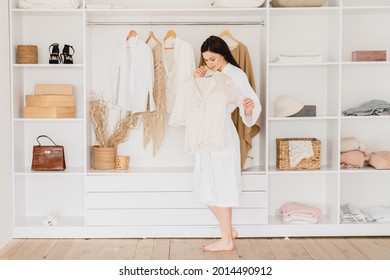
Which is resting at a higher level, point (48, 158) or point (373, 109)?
point (373, 109)

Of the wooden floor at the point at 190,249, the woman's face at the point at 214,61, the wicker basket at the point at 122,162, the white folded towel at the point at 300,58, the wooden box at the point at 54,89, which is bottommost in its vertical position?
the wooden floor at the point at 190,249

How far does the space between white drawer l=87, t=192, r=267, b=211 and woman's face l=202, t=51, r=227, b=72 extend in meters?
1.02

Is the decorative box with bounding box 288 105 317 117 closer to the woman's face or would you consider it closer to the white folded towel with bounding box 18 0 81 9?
the woman's face

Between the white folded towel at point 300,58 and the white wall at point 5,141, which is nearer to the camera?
the white wall at point 5,141

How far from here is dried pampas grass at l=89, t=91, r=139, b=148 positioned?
4840 mm

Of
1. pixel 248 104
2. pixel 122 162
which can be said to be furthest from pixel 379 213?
pixel 122 162

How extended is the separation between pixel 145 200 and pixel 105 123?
793 millimetres

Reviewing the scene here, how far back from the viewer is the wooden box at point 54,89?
4.74 m

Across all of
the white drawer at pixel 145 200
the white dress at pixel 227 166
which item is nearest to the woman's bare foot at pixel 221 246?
the white dress at pixel 227 166

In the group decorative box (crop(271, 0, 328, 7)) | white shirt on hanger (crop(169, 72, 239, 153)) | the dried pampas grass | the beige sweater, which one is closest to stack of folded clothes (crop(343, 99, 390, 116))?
the beige sweater

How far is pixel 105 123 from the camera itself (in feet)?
16.3

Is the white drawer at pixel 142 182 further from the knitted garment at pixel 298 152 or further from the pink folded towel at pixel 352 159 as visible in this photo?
the pink folded towel at pixel 352 159

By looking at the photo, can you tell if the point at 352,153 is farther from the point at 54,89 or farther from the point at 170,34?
the point at 54,89
